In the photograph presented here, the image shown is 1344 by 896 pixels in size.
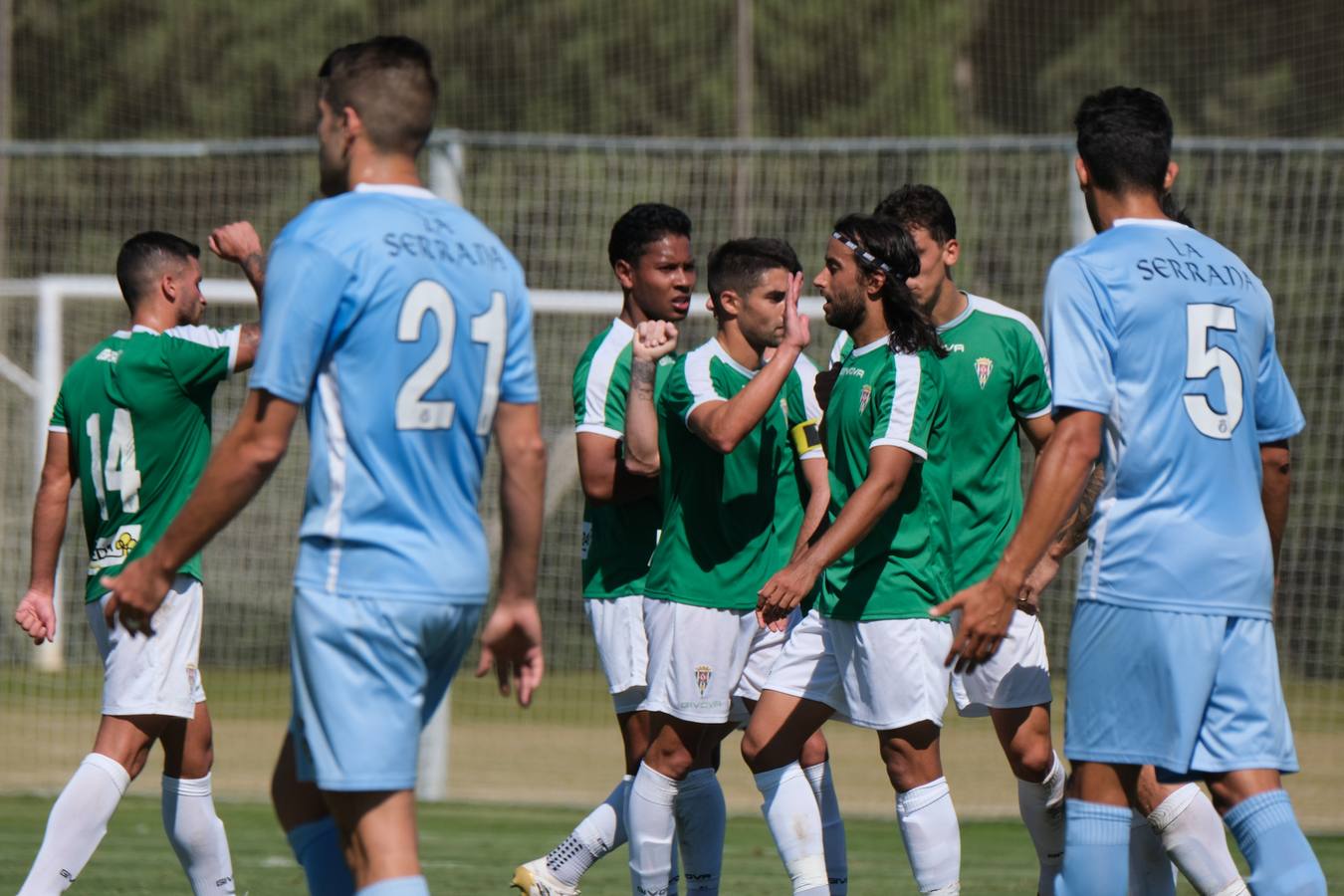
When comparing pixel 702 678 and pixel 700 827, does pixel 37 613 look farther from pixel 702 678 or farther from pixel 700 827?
pixel 700 827

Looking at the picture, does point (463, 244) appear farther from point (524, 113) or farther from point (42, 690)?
point (524, 113)

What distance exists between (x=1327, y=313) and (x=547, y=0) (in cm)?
1376

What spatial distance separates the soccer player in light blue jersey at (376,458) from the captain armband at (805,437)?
1.96 metres

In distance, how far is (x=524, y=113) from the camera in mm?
25672

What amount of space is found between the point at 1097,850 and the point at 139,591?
2.31 meters

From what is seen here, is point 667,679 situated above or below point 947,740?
above

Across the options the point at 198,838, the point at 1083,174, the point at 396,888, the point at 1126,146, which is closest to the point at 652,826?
the point at 198,838

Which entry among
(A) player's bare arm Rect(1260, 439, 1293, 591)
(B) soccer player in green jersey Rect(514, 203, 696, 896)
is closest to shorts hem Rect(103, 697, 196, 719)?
(B) soccer player in green jersey Rect(514, 203, 696, 896)

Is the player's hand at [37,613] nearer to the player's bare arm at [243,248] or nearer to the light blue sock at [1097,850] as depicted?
the player's bare arm at [243,248]

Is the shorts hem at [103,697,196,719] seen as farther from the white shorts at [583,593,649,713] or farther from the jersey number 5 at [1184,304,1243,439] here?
the jersey number 5 at [1184,304,1243,439]

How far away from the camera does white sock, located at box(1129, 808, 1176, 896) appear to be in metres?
5.70

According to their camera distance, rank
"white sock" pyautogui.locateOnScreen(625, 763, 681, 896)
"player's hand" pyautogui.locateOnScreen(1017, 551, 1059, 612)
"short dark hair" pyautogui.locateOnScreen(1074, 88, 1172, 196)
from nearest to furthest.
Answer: "short dark hair" pyautogui.locateOnScreen(1074, 88, 1172, 196), "player's hand" pyautogui.locateOnScreen(1017, 551, 1059, 612), "white sock" pyautogui.locateOnScreen(625, 763, 681, 896)

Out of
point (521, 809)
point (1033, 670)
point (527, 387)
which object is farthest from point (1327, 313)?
point (527, 387)

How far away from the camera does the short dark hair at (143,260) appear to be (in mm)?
6043
